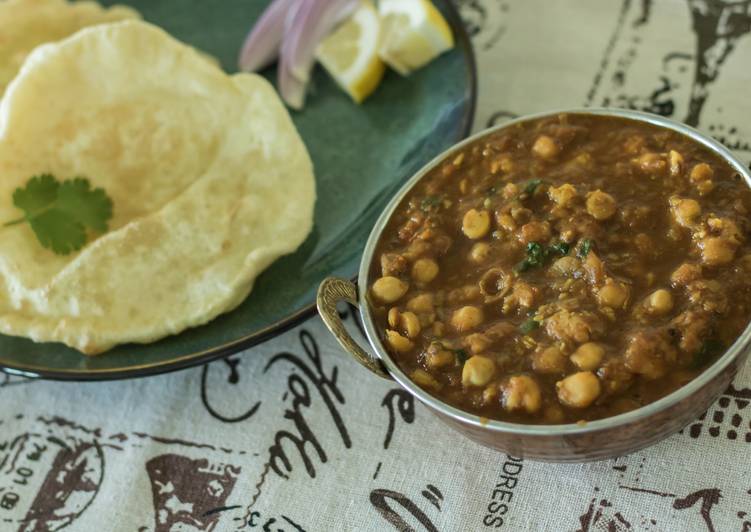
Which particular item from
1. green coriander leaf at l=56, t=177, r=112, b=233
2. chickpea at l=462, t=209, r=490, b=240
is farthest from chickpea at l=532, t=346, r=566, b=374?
green coriander leaf at l=56, t=177, r=112, b=233

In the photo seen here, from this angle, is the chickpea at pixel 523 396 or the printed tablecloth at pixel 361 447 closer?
the chickpea at pixel 523 396

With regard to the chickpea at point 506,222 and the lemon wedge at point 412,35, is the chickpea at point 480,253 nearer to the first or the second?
the chickpea at point 506,222

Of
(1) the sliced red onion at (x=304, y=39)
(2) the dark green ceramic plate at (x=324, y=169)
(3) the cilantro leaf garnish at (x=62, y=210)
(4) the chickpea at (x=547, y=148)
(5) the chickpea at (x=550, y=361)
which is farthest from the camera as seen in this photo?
(1) the sliced red onion at (x=304, y=39)

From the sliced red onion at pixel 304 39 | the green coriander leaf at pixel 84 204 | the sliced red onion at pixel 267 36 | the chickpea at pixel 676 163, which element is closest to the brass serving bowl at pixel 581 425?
the chickpea at pixel 676 163

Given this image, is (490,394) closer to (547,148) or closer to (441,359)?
(441,359)

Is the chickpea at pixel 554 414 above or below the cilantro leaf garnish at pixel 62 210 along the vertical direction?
above

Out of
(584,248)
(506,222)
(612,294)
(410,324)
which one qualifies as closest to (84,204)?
(410,324)

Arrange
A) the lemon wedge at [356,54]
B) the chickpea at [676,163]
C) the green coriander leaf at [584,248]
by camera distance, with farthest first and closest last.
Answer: the lemon wedge at [356,54] < the chickpea at [676,163] < the green coriander leaf at [584,248]

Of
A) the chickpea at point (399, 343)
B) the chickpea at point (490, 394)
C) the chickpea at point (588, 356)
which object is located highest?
the chickpea at point (588, 356)
